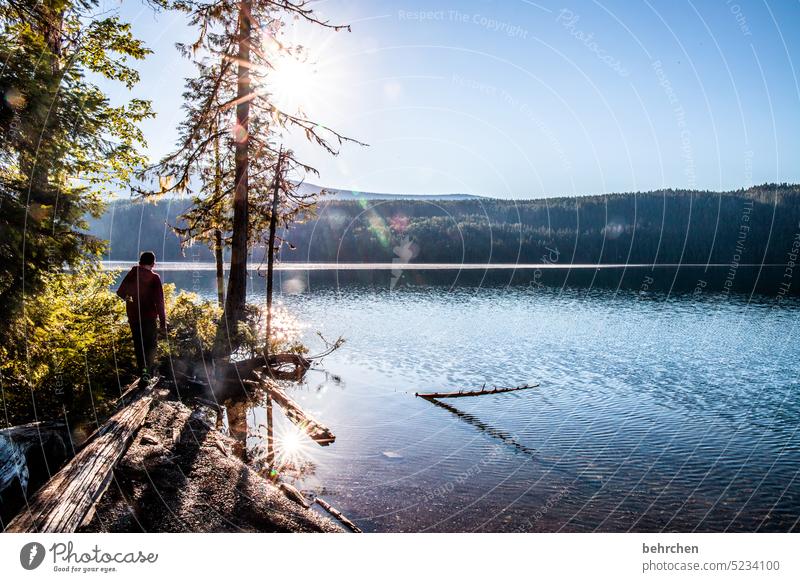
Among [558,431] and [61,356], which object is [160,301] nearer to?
[61,356]

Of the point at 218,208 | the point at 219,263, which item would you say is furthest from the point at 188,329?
the point at 219,263

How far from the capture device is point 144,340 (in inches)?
391

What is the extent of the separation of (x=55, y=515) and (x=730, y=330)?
1564 inches

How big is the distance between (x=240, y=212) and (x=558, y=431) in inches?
497

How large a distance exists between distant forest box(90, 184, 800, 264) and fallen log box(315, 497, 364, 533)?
440ft

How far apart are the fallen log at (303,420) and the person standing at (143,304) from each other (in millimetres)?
4684

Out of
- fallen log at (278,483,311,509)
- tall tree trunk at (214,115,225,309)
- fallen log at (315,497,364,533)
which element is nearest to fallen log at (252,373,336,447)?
fallen log at (278,483,311,509)

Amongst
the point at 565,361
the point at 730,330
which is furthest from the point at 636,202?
the point at 565,361

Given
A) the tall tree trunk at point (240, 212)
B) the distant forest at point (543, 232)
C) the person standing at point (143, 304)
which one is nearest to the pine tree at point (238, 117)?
the tall tree trunk at point (240, 212)

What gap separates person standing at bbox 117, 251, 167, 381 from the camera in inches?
378

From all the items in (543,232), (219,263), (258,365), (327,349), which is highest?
(543,232)
